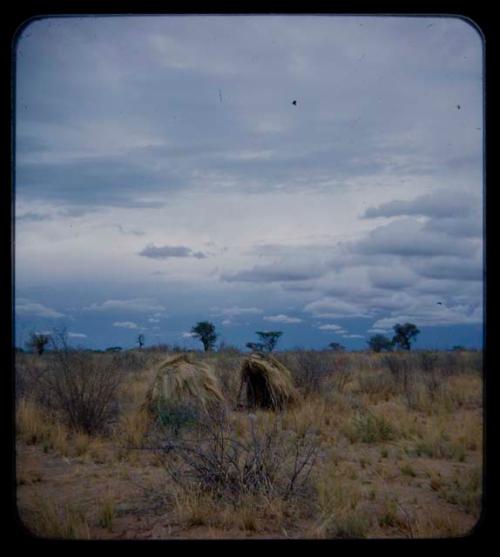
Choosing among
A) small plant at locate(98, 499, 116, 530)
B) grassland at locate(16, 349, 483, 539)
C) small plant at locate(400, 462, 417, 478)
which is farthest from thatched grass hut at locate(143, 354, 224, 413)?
small plant at locate(98, 499, 116, 530)

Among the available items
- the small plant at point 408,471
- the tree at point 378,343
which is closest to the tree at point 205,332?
the tree at point 378,343

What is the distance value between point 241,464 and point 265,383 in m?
4.67

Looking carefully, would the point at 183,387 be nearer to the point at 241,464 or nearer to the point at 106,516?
the point at 241,464

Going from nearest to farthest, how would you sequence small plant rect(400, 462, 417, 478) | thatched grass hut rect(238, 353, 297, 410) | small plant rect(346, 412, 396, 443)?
small plant rect(400, 462, 417, 478), small plant rect(346, 412, 396, 443), thatched grass hut rect(238, 353, 297, 410)

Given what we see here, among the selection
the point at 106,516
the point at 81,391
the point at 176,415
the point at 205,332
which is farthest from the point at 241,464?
the point at 205,332

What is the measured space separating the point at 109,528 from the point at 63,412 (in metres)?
4.23

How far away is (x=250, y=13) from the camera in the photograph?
342cm

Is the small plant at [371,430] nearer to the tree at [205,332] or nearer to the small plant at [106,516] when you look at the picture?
the small plant at [106,516]

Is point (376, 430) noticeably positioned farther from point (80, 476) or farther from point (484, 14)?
point (484, 14)

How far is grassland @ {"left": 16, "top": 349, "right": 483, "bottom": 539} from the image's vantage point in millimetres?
4680

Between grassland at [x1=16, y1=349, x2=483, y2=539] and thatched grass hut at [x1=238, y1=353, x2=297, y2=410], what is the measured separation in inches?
10.3

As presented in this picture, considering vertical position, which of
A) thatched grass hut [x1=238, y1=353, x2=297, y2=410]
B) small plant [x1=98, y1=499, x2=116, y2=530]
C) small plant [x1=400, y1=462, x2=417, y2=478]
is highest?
thatched grass hut [x1=238, y1=353, x2=297, y2=410]

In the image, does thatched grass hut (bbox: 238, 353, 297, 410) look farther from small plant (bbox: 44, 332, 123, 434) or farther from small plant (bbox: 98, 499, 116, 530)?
small plant (bbox: 98, 499, 116, 530)

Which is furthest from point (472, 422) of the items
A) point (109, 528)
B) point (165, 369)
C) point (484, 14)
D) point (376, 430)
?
point (484, 14)
